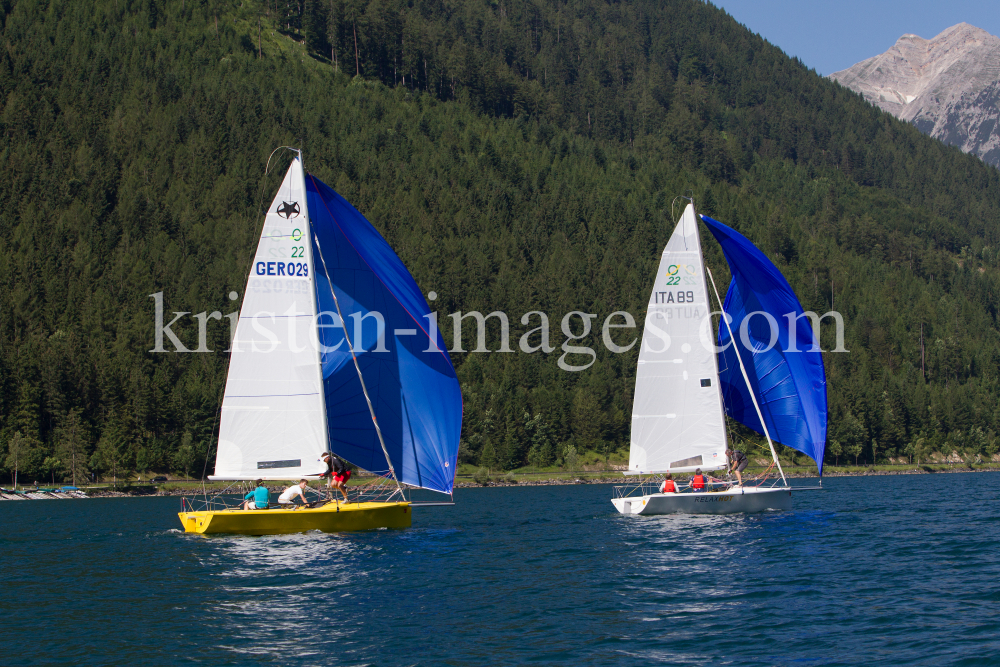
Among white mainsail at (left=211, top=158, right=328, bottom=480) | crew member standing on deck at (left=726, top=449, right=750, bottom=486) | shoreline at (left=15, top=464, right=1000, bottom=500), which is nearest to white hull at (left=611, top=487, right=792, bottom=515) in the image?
crew member standing on deck at (left=726, top=449, right=750, bottom=486)

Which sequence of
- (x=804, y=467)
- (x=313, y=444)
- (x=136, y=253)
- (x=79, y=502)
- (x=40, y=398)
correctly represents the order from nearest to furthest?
(x=313, y=444) → (x=79, y=502) → (x=40, y=398) → (x=804, y=467) → (x=136, y=253)

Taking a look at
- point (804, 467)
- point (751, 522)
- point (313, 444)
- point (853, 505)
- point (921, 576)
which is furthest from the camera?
point (804, 467)

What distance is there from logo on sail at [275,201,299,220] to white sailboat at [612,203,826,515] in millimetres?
16040

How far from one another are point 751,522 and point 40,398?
9199cm

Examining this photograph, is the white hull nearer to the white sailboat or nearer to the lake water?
the white sailboat

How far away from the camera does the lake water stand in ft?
64.0

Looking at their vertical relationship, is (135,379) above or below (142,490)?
above

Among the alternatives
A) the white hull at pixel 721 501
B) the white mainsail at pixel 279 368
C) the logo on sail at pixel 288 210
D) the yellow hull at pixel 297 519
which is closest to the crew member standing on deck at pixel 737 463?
the white hull at pixel 721 501

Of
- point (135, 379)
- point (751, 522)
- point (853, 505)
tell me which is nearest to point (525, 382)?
point (135, 379)

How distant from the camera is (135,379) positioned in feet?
364

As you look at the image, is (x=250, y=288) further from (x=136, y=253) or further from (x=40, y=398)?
(x=136, y=253)

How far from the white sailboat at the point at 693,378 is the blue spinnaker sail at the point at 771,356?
0.04m

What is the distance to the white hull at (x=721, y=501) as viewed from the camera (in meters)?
40.2

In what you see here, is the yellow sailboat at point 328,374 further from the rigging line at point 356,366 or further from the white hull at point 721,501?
the white hull at point 721,501
